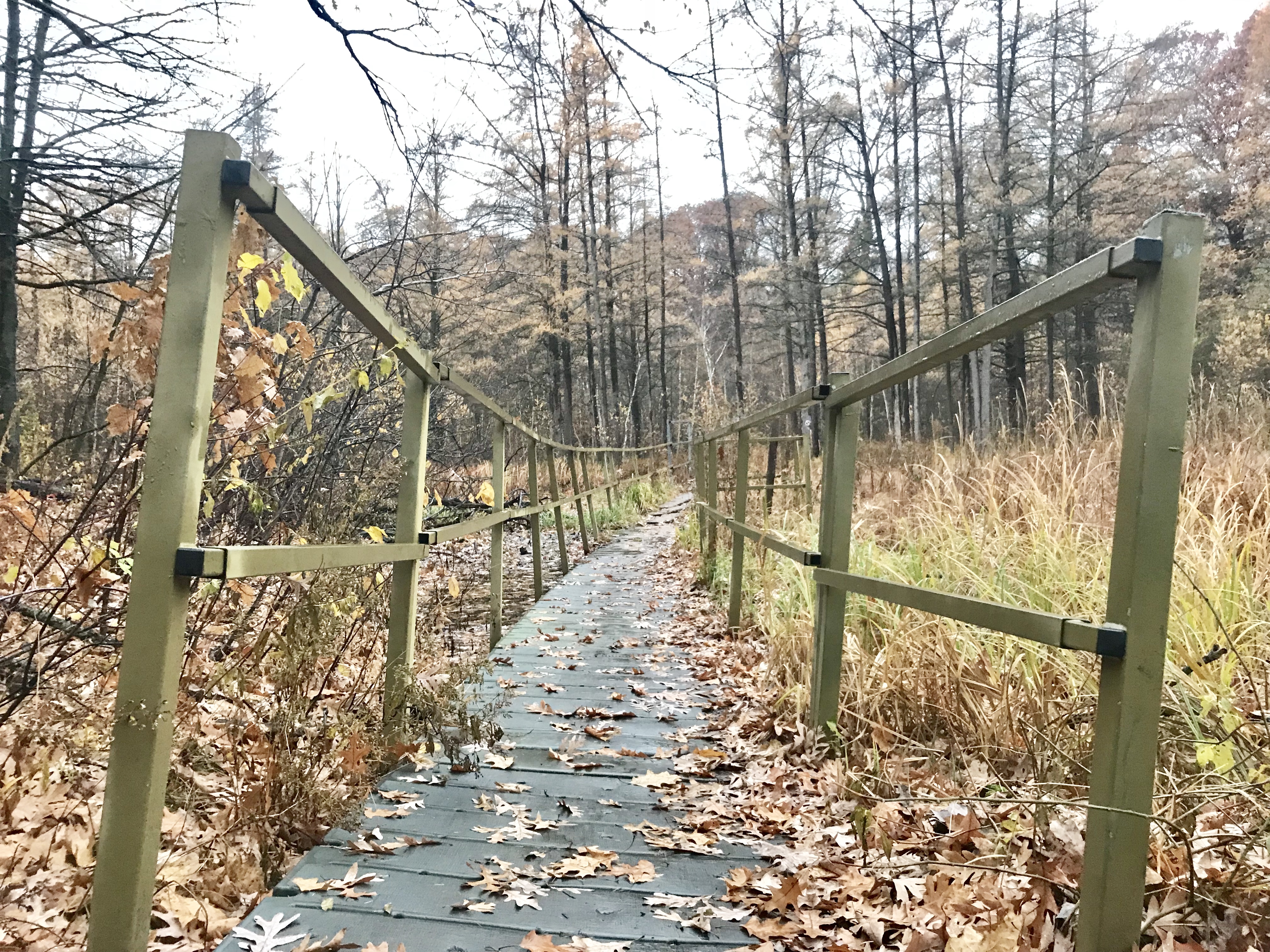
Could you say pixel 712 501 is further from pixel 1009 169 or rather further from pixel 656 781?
pixel 1009 169

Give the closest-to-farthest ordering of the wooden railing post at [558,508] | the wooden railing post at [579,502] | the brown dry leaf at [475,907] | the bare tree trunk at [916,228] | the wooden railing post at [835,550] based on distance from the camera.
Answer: the brown dry leaf at [475,907], the wooden railing post at [835,550], the wooden railing post at [558,508], the wooden railing post at [579,502], the bare tree trunk at [916,228]

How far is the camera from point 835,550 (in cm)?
283

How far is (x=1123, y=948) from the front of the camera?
1.36 m

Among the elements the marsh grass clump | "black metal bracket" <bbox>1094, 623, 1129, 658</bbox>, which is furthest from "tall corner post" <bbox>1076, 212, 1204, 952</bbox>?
the marsh grass clump

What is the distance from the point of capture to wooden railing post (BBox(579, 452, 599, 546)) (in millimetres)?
10078

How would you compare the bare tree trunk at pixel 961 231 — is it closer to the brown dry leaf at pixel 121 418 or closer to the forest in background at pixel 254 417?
the forest in background at pixel 254 417

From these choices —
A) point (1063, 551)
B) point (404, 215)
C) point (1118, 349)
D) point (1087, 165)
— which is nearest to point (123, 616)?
point (404, 215)

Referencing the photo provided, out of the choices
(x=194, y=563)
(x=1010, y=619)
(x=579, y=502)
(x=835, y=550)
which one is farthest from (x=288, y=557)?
(x=579, y=502)

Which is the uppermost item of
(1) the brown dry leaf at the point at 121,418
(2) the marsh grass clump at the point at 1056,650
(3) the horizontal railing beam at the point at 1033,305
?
(3) the horizontal railing beam at the point at 1033,305

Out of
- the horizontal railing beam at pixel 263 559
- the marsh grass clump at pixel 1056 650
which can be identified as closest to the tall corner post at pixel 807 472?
the marsh grass clump at pixel 1056 650

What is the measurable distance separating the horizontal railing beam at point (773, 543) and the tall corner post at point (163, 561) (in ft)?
6.96

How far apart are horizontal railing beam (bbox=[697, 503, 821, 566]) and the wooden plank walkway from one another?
2.80 feet

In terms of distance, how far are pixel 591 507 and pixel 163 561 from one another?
932cm

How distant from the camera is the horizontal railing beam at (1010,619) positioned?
1340 mm
